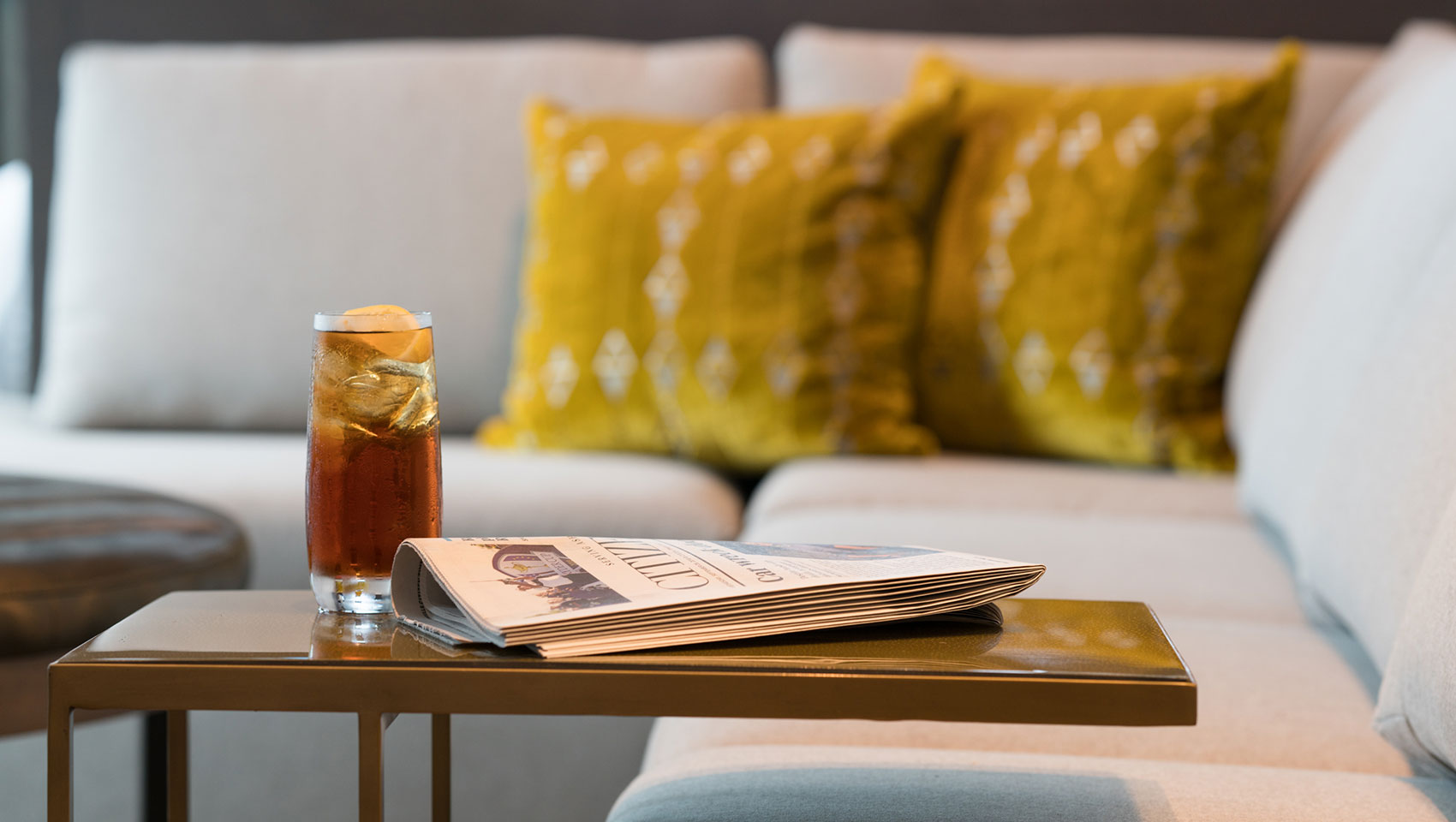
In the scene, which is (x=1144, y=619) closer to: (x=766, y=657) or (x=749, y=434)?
(x=766, y=657)

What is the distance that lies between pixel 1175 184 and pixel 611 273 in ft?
2.38

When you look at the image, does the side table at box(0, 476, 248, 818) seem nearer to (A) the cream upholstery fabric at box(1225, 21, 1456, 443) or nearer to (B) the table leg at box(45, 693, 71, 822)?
(B) the table leg at box(45, 693, 71, 822)

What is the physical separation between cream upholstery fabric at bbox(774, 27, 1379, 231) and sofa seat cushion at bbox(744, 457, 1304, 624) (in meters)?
0.60

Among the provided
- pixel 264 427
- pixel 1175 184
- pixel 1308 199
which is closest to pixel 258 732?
pixel 264 427

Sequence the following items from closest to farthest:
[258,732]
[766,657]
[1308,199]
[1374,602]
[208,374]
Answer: [766,657] → [1374,602] → [258,732] → [1308,199] → [208,374]

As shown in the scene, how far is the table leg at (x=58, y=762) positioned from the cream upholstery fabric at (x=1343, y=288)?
0.81 m

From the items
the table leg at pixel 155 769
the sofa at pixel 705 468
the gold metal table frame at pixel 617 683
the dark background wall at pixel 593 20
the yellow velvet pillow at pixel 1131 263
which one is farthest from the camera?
the dark background wall at pixel 593 20

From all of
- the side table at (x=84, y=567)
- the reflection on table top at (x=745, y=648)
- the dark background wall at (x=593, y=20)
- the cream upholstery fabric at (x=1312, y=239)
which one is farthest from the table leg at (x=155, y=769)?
the dark background wall at (x=593, y=20)

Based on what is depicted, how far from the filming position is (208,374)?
189 centimetres

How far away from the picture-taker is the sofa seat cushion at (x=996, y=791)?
0.64 metres

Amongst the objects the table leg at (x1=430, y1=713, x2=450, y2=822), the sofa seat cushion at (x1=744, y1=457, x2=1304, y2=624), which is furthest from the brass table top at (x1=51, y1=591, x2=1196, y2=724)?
the sofa seat cushion at (x1=744, y1=457, x2=1304, y2=624)

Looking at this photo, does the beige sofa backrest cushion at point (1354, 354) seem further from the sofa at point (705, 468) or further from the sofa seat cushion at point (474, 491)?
the sofa seat cushion at point (474, 491)

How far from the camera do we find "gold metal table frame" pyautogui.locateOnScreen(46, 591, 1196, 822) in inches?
21.0

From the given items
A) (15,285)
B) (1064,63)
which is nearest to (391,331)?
(1064,63)
